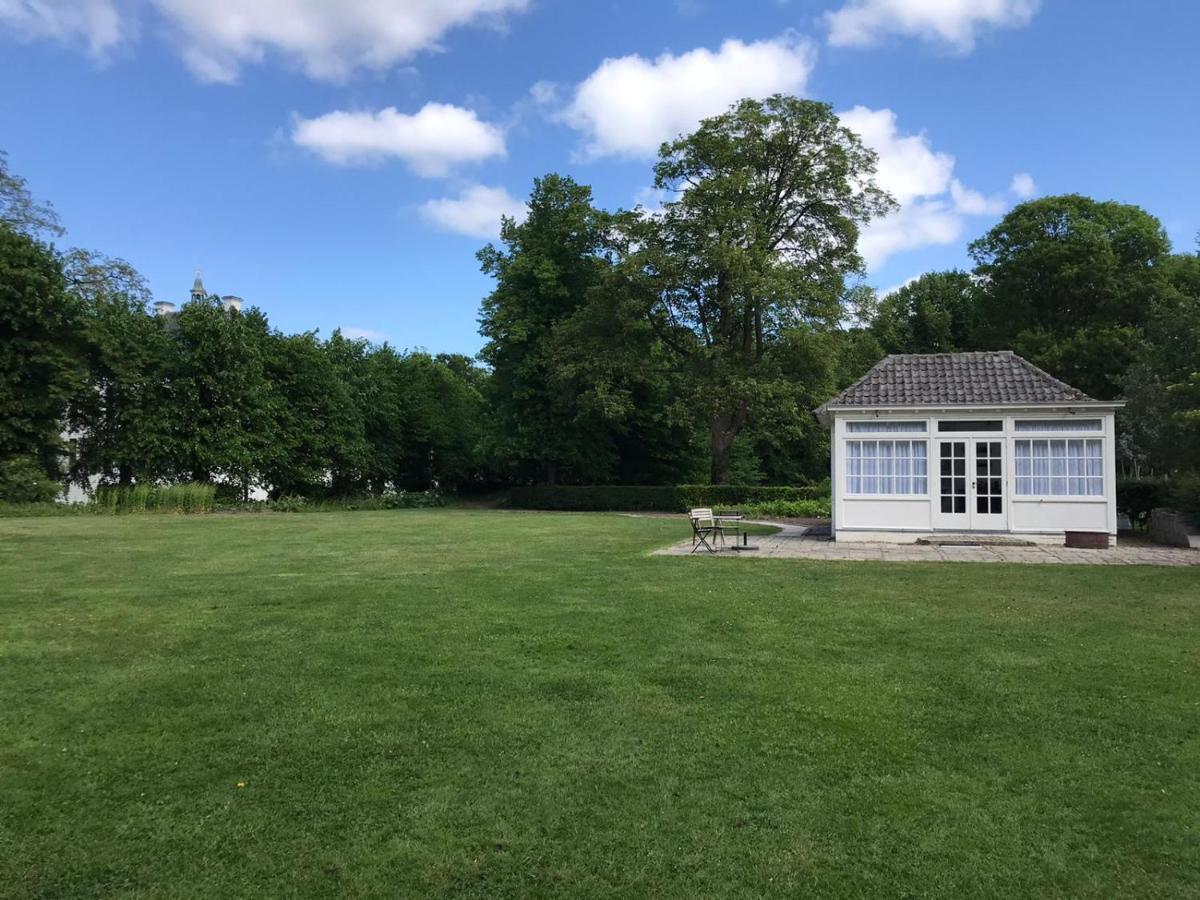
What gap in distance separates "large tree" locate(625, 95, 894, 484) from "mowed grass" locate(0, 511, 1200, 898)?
19432 mm

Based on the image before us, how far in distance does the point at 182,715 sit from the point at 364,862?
235 centimetres

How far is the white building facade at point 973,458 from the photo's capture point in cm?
1543

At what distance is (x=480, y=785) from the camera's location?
3965 mm

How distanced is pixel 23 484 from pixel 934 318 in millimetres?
43736

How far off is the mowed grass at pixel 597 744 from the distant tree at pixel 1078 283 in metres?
30.7

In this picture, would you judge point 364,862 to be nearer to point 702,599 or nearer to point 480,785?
point 480,785

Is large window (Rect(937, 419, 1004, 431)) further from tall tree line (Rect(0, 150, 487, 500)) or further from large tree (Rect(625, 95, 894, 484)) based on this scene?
tall tree line (Rect(0, 150, 487, 500))

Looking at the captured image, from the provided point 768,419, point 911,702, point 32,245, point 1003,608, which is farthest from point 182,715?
point 32,245

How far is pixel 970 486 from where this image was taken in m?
15.9

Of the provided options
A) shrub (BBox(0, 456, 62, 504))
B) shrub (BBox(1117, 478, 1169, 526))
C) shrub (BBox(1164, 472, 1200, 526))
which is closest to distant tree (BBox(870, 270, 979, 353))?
shrub (BBox(1117, 478, 1169, 526))

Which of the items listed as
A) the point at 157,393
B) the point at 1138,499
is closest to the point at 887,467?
the point at 1138,499

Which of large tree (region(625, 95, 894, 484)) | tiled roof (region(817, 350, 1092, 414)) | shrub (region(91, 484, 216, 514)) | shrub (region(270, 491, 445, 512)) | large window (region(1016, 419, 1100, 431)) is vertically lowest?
shrub (region(270, 491, 445, 512))

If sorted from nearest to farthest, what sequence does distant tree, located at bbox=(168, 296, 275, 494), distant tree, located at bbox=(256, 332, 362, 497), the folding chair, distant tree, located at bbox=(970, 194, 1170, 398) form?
the folding chair, distant tree, located at bbox=(168, 296, 275, 494), distant tree, located at bbox=(256, 332, 362, 497), distant tree, located at bbox=(970, 194, 1170, 398)

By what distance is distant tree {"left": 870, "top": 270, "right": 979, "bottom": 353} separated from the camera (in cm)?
4591
